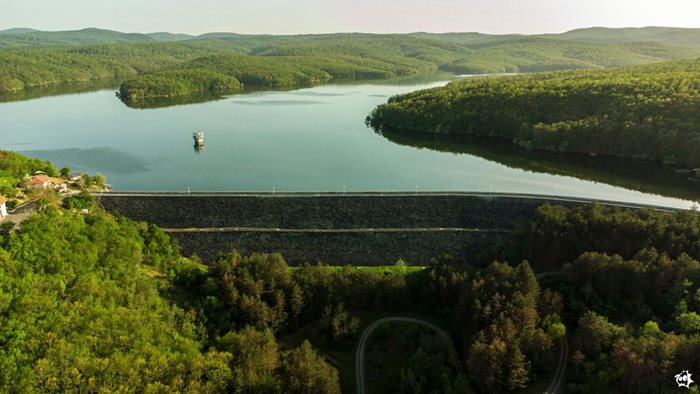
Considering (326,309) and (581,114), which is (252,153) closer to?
(326,309)

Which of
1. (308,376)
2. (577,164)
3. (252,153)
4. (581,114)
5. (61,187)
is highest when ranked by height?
(581,114)

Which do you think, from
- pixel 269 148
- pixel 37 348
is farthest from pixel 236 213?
pixel 269 148

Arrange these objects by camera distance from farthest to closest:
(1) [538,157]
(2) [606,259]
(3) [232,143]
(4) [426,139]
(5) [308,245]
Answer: (4) [426,139] < (3) [232,143] < (1) [538,157] < (5) [308,245] < (2) [606,259]

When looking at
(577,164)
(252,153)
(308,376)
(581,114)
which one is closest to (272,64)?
(252,153)

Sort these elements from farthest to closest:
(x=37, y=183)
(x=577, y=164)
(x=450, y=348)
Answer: (x=577, y=164)
(x=37, y=183)
(x=450, y=348)

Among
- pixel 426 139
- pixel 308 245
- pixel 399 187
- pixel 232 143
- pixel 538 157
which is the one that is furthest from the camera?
pixel 426 139

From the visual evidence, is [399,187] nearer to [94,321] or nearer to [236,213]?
[236,213]
